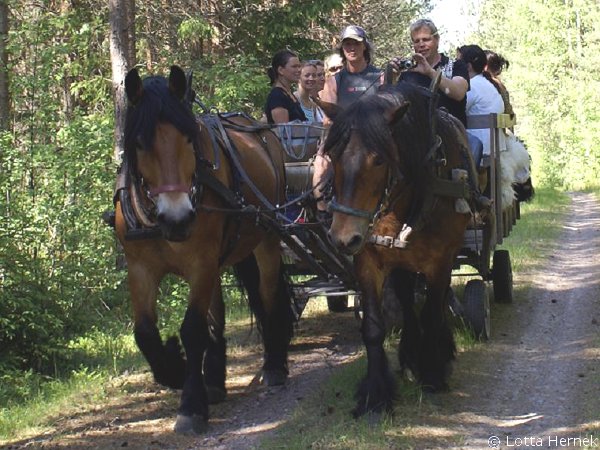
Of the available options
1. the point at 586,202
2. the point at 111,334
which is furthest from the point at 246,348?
the point at 586,202

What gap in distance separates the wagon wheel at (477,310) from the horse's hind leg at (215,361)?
7.41ft

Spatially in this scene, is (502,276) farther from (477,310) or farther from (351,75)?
(351,75)

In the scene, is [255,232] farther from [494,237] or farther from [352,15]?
[352,15]

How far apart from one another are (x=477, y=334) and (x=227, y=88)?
5.14m

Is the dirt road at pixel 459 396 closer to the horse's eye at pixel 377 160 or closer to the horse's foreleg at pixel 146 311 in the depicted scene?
the horse's foreleg at pixel 146 311

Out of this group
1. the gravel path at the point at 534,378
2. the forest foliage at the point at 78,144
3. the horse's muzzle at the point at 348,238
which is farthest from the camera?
the forest foliage at the point at 78,144

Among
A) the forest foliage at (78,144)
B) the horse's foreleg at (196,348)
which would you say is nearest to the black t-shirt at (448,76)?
the horse's foreleg at (196,348)

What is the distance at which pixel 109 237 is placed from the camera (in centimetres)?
1042

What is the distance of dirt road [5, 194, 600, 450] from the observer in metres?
5.63

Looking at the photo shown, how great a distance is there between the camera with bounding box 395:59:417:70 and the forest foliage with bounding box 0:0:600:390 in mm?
4054

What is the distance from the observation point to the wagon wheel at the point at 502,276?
9391 mm

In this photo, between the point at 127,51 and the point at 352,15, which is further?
the point at 352,15

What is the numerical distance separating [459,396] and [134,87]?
3054 mm

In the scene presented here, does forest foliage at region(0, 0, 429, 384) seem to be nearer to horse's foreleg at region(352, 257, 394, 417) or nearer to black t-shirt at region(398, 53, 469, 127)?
black t-shirt at region(398, 53, 469, 127)
